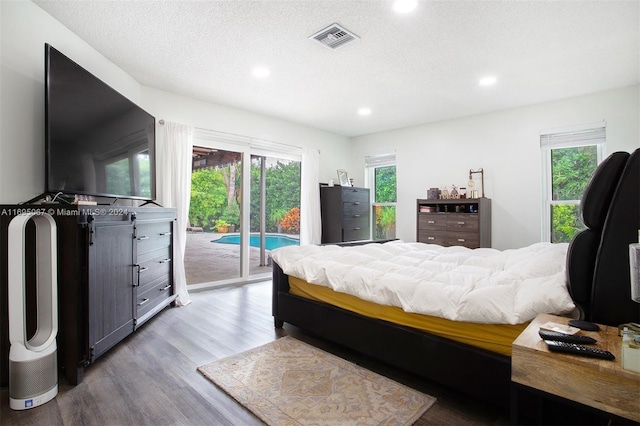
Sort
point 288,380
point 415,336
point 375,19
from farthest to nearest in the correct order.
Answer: point 375,19, point 288,380, point 415,336

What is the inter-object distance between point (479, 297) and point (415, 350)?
0.52 metres

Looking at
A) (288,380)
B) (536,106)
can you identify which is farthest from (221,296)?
A: (536,106)

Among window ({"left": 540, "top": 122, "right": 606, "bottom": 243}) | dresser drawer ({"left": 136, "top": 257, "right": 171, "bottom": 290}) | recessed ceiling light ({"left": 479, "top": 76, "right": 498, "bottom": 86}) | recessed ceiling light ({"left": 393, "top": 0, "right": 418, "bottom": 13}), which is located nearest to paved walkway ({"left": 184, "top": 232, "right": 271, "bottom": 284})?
dresser drawer ({"left": 136, "top": 257, "right": 171, "bottom": 290})

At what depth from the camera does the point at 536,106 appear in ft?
13.7

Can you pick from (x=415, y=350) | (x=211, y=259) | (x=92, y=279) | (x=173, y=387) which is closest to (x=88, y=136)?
(x=92, y=279)

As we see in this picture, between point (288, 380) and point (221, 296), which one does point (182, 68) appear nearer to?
point (221, 296)

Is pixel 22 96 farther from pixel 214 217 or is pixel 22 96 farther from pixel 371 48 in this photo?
pixel 371 48

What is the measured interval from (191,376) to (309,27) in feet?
8.86

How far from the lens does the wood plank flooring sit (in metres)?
1.57

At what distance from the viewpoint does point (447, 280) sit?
186 centimetres

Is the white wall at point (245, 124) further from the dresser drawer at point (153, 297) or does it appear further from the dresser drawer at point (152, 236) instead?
the dresser drawer at point (153, 297)

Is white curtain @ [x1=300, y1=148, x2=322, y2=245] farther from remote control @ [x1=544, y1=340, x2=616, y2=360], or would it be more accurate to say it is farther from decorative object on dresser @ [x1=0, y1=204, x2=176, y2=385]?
remote control @ [x1=544, y1=340, x2=616, y2=360]

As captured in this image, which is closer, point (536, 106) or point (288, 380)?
point (288, 380)

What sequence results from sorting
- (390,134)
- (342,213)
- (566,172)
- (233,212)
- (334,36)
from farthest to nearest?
(390,134) → (342,213) → (233,212) → (566,172) → (334,36)
